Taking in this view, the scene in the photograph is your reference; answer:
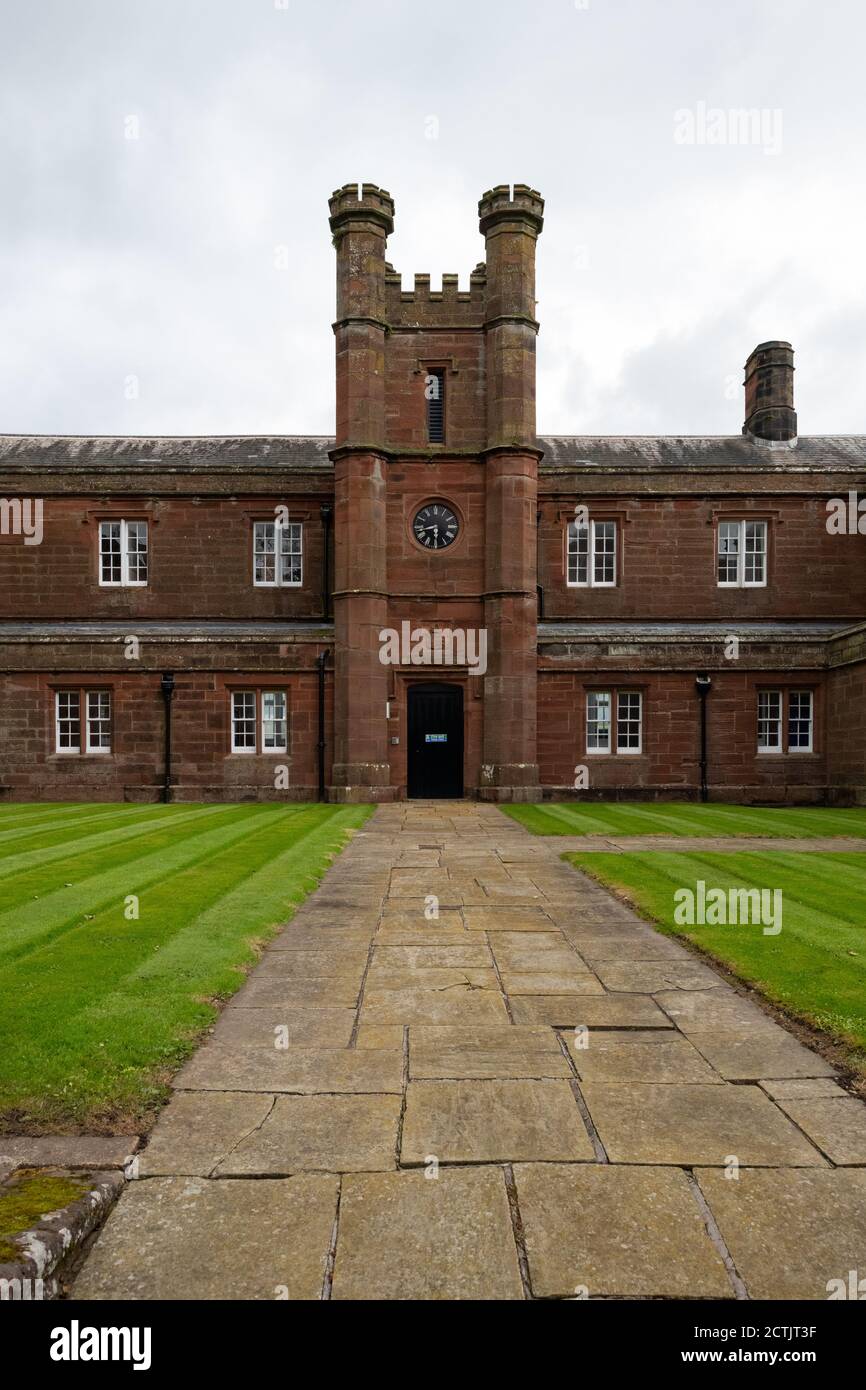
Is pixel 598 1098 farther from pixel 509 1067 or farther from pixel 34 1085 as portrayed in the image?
pixel 34 1085

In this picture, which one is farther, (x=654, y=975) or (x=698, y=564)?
(x=698, y=564)

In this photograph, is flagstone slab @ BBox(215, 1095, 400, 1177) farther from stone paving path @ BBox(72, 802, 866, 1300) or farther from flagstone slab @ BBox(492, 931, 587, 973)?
flagstone slab @ BBox(492, 931, 587, 973)

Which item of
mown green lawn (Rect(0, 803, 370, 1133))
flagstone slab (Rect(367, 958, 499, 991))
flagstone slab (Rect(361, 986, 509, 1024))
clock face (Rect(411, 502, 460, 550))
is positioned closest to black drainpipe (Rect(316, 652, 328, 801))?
clock face (Rect(411, 502, 460, 550))

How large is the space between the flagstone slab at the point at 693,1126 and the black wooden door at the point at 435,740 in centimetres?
1950

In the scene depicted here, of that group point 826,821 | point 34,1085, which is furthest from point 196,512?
point 34,1085

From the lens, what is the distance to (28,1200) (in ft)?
10.4

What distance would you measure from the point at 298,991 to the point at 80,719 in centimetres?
1956

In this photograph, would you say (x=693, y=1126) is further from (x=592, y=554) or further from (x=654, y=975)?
(x=592, y=554)

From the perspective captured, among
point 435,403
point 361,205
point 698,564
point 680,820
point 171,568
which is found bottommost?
point 680,820

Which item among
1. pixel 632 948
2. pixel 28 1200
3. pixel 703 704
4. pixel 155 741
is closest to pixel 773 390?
pixel 703 704

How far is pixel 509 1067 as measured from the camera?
4.62 m

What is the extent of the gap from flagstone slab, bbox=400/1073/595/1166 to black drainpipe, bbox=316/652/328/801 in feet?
62.3

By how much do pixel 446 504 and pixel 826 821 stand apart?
12493mm

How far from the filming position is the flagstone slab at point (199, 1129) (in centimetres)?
354
